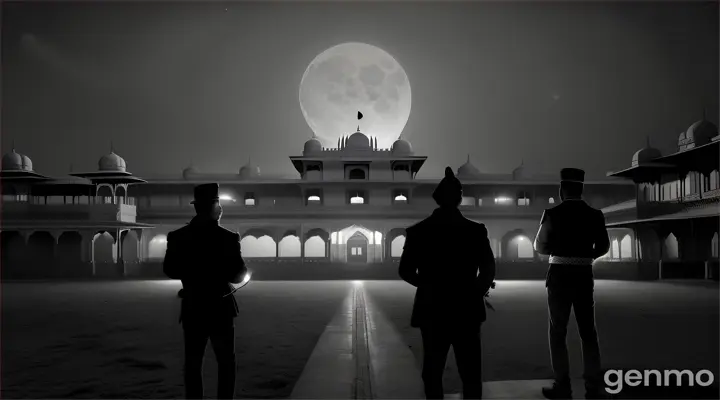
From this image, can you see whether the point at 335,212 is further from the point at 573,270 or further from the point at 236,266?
the point at 236,266

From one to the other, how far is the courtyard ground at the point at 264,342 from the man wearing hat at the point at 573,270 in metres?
1.20

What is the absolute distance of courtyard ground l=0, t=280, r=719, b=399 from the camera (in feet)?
20.7

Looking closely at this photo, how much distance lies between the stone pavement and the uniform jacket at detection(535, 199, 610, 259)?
4.30 ft

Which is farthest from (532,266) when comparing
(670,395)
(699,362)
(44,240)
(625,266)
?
(44,240)

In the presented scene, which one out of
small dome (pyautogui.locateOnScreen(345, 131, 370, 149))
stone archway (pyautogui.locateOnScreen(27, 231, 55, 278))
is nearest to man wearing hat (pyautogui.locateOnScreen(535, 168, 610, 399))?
small dome (pyautogui.locateOnScreen(345, 131, 370, 149))

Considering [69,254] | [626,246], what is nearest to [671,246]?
[626,246]

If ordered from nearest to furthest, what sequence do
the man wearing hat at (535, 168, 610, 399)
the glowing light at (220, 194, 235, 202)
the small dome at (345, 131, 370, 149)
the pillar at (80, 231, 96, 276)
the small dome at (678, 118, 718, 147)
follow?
1. the man wearing hat at (535, 168, 610, 399)
2. the small dome at (678, 118, 718, 147)
3. the pillar at (80, 231, 96, 276)
4. the small dome at (345, 131, 370, 149)
5. the glowing light at (220, 194, 235, 202)

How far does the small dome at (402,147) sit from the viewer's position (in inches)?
1411

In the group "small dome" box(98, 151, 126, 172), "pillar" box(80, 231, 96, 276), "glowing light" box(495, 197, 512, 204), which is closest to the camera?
"pillar" box(80, 231, 96, 276)

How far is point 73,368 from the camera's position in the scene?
710 centimetres

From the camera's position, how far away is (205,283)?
432 cm

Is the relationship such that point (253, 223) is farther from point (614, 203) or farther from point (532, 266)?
point (614, 203)

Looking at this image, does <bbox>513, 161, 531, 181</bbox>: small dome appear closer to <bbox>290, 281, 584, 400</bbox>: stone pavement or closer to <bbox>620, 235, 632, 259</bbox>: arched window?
<bbox>620, 235, 632, 259</bbox>: arched window

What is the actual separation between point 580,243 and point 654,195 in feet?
94.9
